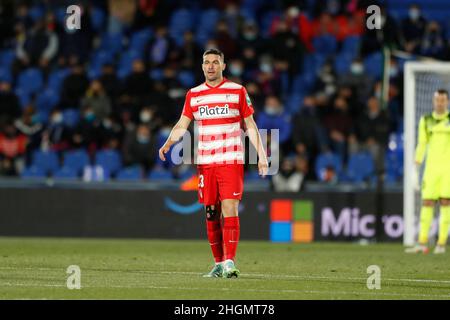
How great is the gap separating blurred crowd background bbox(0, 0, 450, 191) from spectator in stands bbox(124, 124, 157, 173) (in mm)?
18

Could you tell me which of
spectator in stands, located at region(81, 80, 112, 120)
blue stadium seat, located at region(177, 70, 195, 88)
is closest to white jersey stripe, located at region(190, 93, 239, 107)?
spectator in stands, located at region(81, 80, 112, 120)

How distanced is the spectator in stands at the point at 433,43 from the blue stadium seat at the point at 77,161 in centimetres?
718

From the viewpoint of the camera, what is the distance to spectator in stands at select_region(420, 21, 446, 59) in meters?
23.9

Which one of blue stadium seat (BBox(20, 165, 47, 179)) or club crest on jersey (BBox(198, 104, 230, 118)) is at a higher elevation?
club crest on jersey (BBox(198, 104, 230, 118))

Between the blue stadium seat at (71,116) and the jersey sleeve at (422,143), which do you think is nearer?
the jersey sleeve at (422,143)

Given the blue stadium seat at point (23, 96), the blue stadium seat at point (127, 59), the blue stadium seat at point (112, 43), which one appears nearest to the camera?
the blue stadium seat at point (23, 96)

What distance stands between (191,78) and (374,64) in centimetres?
379

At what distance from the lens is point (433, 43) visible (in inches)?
945

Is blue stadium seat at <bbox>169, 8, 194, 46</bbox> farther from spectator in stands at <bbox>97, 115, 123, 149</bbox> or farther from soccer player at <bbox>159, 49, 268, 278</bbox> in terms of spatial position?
soccer player at <bbox>159, 49, 268, 278</bbox>

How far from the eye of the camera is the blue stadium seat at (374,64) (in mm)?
24062

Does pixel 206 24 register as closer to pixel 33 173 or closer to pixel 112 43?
pixel 112 43

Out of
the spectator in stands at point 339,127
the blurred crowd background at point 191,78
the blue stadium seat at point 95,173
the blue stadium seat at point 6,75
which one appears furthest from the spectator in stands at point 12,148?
the spectator in stands at point 339,127

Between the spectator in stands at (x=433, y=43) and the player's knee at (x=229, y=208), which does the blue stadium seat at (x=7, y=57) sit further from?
the player's knee at (x=229, y=208)
